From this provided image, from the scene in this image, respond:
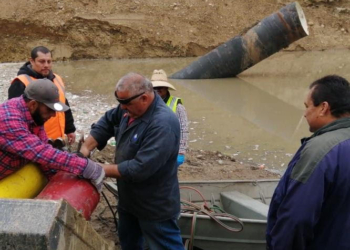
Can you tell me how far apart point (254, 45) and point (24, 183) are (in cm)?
1079

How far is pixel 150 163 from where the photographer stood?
3.40 metres

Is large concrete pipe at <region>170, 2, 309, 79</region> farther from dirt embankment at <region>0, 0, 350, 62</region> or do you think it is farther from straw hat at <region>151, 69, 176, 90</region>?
straw hat at <region>151, 69, 176, 90</region>

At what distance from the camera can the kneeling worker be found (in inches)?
127

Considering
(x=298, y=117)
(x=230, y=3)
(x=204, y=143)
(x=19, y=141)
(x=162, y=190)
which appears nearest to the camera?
(x=19, y=141)

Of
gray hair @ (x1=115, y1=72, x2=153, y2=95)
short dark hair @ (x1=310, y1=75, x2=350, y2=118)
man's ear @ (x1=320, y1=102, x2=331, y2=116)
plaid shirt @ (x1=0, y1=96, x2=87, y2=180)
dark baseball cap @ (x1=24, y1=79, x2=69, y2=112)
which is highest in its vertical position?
short dark hair @ (x1=310, y1=75, x2=350, y2=118)

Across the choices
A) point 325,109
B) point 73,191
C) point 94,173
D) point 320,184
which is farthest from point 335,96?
point 73,191

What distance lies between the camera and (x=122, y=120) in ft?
12.4

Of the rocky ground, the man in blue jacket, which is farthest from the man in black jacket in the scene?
the rocky ground

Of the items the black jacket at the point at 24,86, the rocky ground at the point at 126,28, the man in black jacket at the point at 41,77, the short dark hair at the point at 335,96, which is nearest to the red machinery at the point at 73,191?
the man in black jacket at the point at 41,77

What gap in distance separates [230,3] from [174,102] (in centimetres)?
1457

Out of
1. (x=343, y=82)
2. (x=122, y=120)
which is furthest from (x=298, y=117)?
(x=343, y=82)

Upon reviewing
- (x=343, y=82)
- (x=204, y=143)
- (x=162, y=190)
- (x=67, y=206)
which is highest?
(x=343, y=82)

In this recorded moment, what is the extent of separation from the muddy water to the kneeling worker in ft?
15.8

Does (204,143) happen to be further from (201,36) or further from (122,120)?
(201,36)
